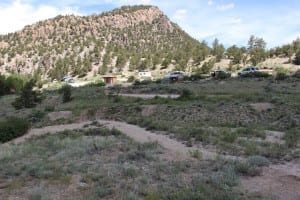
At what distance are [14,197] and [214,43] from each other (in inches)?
4363

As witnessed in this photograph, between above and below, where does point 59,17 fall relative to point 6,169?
above

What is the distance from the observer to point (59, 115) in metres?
34.0

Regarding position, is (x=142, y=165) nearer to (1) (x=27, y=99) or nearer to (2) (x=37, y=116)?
(2) (x=37, y=116)

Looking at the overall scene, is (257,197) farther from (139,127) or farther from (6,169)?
(139,127)

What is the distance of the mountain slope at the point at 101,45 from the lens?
367 ft

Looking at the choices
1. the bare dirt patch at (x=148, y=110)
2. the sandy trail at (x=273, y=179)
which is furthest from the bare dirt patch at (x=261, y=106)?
the sandy trail at (x=273, y=179)

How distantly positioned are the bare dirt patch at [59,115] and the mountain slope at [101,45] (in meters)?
65.3

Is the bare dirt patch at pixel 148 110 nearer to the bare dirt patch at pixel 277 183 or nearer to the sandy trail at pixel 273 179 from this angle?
the sandy trail at pixel 273 179

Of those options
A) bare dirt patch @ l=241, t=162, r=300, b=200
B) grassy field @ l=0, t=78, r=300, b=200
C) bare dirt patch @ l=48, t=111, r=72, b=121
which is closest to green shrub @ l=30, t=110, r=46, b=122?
bare dirt patch @ l=48, t=111, r=72, b=121

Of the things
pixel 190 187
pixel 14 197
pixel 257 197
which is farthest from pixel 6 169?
pixel 257 197

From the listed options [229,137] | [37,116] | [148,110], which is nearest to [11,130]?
[37,116]

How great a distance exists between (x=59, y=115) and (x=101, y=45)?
95.7 m

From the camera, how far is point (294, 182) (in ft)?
35.3

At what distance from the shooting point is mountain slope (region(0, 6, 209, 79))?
111938 mm
